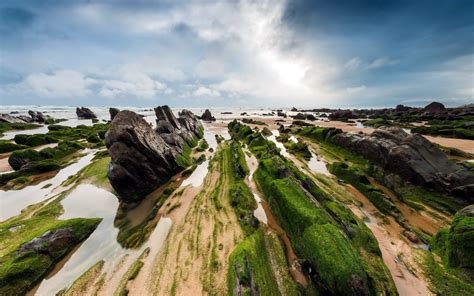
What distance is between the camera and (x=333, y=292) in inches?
353

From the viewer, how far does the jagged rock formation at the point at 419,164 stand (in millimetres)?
17562

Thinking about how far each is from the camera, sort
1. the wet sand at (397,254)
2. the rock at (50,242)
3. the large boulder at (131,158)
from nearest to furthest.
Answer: the wet sand at (397,254)
the rock at (50,242)
the large boulder at (131,158)

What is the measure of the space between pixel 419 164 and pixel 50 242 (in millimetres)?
33098

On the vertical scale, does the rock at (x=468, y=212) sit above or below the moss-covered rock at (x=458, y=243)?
above

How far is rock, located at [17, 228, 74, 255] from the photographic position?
11.9 metres

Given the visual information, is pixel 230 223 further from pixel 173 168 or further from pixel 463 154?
pixel 463 154

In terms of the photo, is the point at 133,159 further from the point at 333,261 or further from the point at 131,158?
the point at 333,261

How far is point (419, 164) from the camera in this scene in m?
20.2

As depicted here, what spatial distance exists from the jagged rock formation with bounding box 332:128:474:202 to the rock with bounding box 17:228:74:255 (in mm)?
29830

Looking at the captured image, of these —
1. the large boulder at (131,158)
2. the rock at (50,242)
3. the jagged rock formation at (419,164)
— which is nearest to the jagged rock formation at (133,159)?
the large boulder at (131,158)

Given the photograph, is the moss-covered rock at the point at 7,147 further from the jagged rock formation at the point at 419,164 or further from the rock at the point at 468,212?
the rock at the point at 468,212

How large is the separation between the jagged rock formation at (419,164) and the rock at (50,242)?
97.9 feet

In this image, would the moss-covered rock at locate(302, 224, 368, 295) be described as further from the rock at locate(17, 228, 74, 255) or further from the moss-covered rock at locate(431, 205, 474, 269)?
the rock at locate(17, 228, 74, 255)

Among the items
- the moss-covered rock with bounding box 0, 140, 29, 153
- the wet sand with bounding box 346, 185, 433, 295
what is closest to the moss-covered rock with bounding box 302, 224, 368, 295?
the wet sand with bounding box 346, 185, 433, 295
